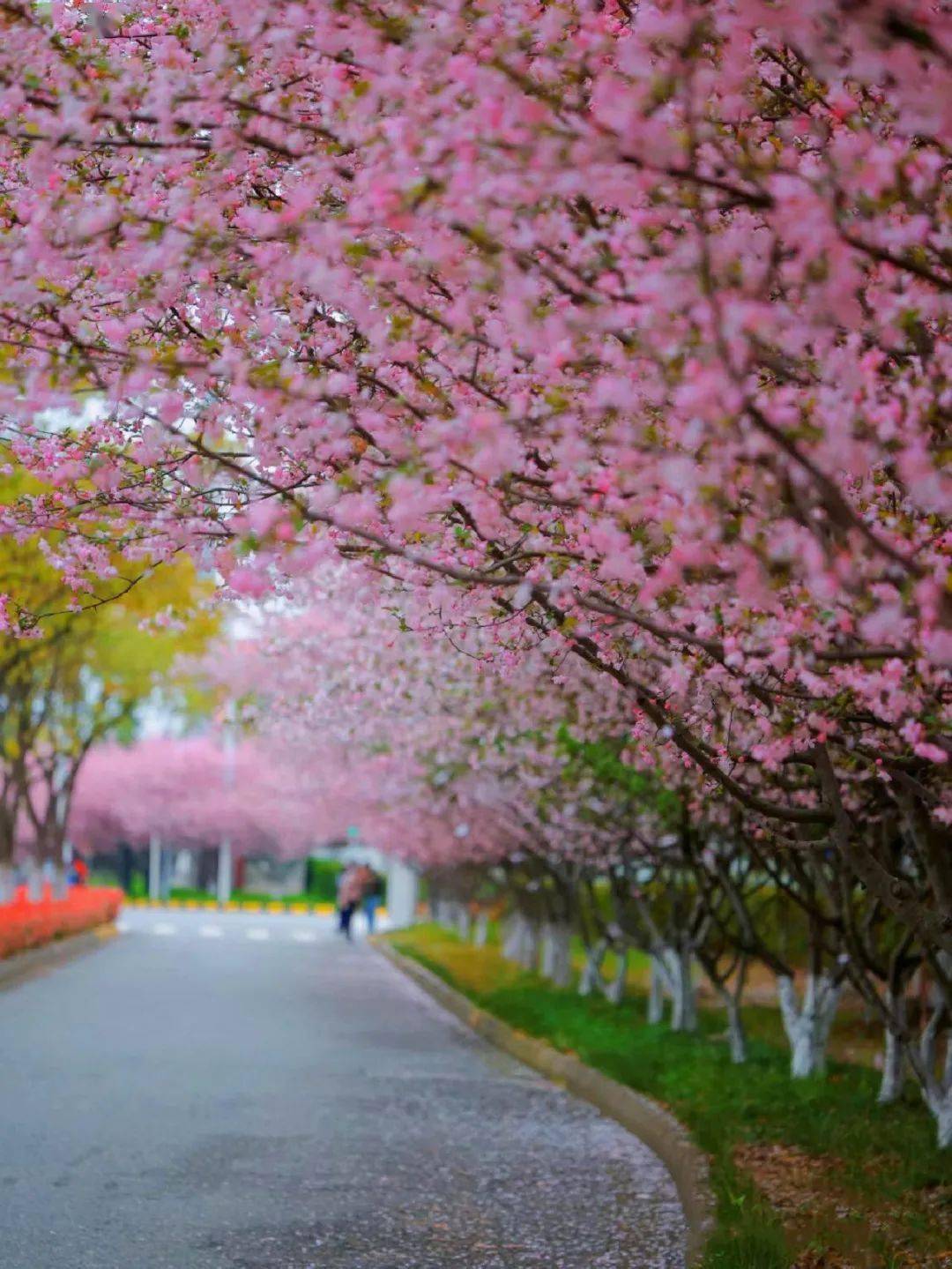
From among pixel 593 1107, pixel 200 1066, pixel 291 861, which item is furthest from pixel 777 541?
pixel 291 861

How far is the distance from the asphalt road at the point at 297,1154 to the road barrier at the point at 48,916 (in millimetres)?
6136

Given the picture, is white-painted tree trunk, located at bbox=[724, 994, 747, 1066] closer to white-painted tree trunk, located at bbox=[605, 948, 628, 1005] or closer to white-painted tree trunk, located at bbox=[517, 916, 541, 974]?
white-painted tree trunk, located at bbox=[605, 948, 628, 1005]

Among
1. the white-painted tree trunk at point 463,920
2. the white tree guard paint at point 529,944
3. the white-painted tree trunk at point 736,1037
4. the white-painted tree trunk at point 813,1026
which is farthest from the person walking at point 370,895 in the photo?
the white-painted tree trunk at point 813,1026

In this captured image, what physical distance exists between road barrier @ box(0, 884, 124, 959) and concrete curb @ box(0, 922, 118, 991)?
14 centimetres

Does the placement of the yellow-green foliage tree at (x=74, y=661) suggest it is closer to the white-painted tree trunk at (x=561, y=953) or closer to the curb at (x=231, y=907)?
the white-painted tree trunk at (x=561, y=953)

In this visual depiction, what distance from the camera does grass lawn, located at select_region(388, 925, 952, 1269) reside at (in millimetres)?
7484

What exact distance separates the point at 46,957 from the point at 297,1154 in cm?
1891

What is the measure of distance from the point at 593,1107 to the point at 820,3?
10.9 metres

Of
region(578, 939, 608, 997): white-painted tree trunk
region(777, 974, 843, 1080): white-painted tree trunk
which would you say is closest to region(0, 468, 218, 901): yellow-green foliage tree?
region(578, 939, 608, 997): white-painted tree trunk

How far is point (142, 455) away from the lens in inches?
268

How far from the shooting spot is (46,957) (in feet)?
92.4

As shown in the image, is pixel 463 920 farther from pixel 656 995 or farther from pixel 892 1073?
pixel 892 1073

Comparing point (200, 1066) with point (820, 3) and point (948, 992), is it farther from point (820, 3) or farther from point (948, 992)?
point (820, 3)

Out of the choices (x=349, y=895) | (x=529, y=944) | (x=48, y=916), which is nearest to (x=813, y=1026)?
(x=529, y=944)
